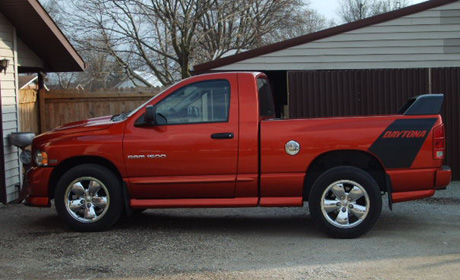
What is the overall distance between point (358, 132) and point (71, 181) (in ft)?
11.4

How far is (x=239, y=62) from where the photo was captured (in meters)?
10.5

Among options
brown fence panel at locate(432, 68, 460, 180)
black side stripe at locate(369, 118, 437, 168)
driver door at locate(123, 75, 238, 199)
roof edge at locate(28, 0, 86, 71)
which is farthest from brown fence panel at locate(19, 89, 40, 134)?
brown fence panel at locate(432, 68, 460, 180)

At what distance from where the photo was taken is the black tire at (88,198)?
6.81 m

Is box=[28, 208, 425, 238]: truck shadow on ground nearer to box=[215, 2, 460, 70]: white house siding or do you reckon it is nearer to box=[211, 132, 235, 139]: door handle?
box=[211, 132, 235, 139]: door handle

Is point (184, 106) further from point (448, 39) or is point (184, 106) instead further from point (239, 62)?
point (448, 39)

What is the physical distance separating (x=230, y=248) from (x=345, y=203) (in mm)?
1447

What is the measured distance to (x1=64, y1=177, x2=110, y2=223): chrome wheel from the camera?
22.4 feet

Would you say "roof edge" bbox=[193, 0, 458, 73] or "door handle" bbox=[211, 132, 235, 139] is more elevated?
"roof edge" bbox=[193, 0, 458, 73]

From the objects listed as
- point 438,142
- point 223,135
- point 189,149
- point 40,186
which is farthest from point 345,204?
point 40,186

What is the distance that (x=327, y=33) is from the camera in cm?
1034

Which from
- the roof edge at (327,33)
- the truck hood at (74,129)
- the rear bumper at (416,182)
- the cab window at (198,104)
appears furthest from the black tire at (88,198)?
the roof edge at (327,33)

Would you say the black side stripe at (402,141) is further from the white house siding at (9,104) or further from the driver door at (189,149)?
the white house siding at (9,104)

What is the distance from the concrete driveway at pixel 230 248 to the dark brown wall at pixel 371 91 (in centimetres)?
282

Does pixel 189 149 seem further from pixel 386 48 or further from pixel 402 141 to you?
pixel 386 48
